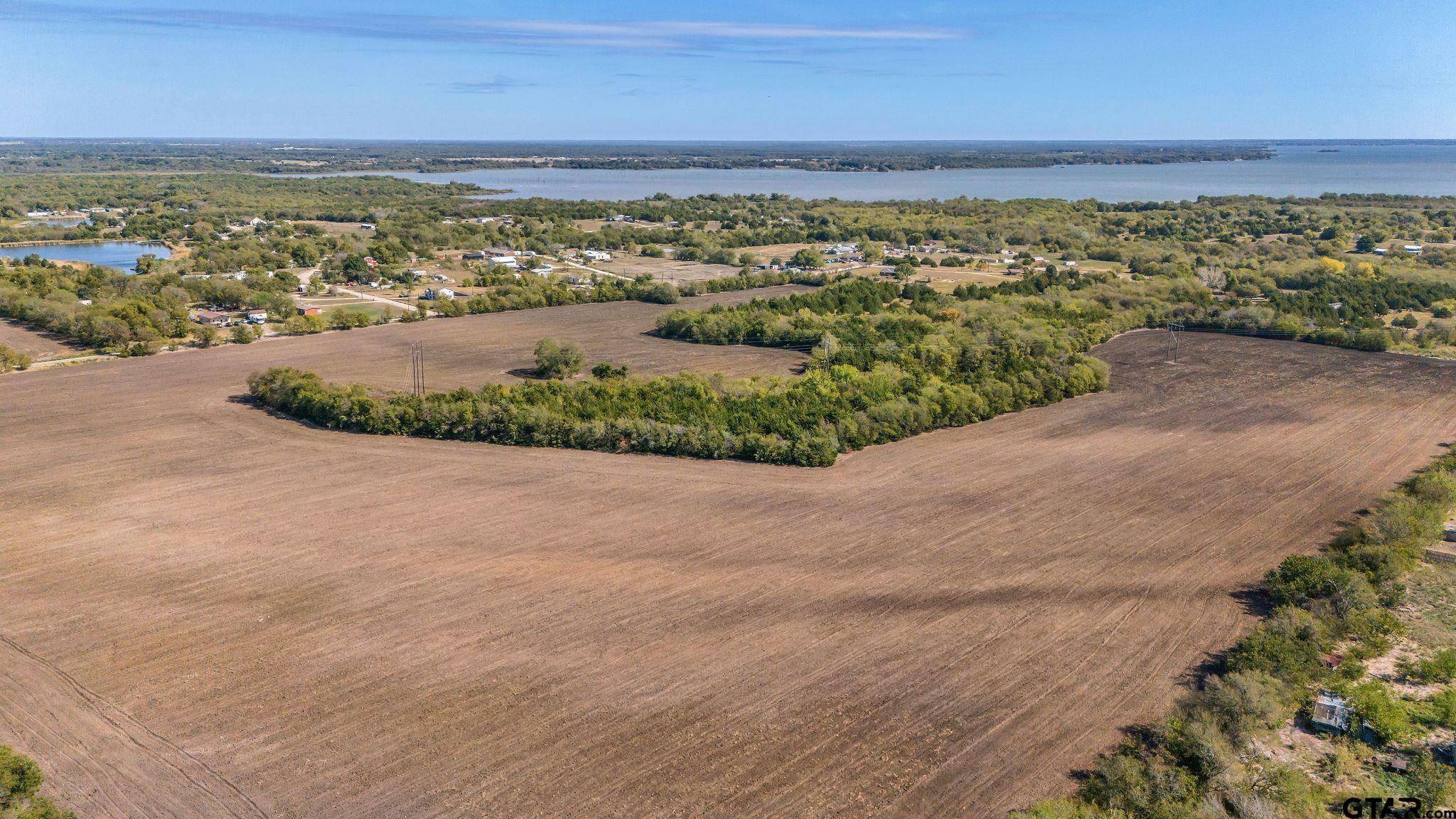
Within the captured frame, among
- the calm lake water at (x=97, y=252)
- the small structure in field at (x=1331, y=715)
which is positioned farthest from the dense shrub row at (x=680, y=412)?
the calm lake water at (x=97, y=252)

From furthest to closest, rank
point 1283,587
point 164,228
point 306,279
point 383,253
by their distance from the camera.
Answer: point 164,228 → point 383,253 → point 306,279 → point 1283,587

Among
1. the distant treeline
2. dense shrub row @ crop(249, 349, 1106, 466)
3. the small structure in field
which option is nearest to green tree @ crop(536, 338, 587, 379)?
the distant treeline

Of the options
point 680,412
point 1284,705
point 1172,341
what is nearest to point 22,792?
point 1284,705

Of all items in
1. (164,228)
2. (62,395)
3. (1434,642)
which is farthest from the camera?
(164,228)

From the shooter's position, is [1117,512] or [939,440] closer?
[1117,512]

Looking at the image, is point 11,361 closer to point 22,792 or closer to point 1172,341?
point 22,792

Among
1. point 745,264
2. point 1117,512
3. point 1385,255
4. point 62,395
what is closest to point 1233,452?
point 1117,512

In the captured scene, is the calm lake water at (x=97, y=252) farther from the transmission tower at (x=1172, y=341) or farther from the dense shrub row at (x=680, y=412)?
the transmission tower at (x=1172, y=341)

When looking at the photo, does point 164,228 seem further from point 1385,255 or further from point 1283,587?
point 1385,255
